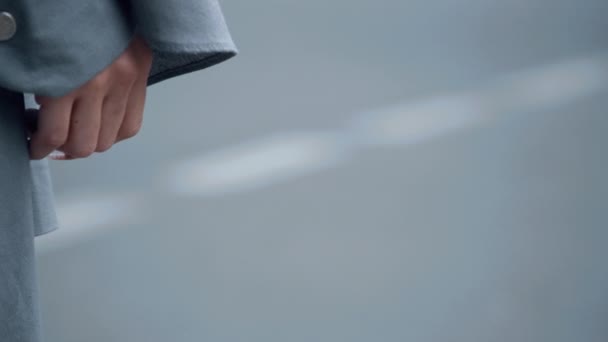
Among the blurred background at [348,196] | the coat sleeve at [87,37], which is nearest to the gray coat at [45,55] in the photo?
the coat sleeve at [87,37]

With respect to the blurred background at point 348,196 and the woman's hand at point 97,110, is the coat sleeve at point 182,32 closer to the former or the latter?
the woman's hand at point 97,110

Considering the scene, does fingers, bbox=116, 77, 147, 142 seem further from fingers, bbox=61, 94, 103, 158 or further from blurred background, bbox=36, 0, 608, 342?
blurred background, bbox=36, 0, 608, 342

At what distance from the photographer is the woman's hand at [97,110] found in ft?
1.51

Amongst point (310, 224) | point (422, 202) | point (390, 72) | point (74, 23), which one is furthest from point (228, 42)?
point (390, 72)

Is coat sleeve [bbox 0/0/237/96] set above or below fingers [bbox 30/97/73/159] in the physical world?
above

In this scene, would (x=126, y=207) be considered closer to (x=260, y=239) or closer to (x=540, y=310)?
(x=260, y=239)

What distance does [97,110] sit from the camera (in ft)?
1.55

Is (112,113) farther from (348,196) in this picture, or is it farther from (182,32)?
(348,196)

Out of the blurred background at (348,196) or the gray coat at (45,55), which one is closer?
the gray coat at (45,55)

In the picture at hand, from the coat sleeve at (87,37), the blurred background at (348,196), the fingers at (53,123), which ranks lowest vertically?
the blurred background at (348,196)

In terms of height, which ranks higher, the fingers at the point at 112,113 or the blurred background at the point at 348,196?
the fingers at the point at 112,113

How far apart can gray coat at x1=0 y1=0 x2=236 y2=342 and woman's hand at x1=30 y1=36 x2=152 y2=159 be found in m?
0.01

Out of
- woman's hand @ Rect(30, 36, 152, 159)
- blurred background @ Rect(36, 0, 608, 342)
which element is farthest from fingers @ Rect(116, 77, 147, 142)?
blurred background @ Rect(36, 0, 608, 342)

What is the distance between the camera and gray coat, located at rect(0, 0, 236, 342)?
1.44ft
